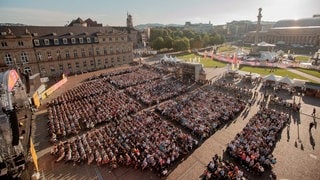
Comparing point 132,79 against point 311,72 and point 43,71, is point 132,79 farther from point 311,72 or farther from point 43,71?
point 311,72

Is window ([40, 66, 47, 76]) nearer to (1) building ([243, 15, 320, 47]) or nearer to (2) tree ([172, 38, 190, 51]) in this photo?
(2) tree ([172, 38, 190, 51])

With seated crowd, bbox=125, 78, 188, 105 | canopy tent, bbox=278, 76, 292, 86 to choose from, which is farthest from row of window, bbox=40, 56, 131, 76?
canopy tent, bbox=278, 76, 292, 86

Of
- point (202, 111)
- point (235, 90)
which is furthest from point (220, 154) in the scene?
point (235, 90)

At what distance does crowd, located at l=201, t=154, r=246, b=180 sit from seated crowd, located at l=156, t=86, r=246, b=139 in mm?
4587

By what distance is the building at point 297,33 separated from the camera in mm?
105562

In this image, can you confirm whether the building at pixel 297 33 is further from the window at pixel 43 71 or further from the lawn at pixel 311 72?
the window at pixel 43 71

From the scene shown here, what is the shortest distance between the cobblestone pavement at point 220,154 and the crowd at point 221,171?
0.90 m

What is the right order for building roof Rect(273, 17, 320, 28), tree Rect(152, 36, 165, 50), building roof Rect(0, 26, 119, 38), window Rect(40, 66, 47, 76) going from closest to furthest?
building roof Rect(0, 26, 119, 38) → window Rect(40, 66, 47, 76) → tree Rect(152, 36, 165, 50) → building roof Rect(273, 17, 320, 28)

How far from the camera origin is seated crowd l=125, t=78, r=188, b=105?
31.5 m

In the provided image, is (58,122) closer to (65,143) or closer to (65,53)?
(65,143)

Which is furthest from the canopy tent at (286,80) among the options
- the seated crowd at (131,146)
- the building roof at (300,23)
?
the building roof at (300,23)

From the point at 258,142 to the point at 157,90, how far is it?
20751 mm

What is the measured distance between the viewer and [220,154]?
18.3 metres

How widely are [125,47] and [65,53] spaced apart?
19.1m
